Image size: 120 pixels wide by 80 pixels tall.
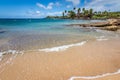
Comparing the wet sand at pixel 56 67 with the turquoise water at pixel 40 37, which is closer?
the wet sand at pixel 56 67

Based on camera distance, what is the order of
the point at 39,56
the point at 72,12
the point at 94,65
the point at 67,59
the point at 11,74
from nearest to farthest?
the point at 11,74
the point at 94,65
the point at 67,59
the point at 39,56
the point at 72,12

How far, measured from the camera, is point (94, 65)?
635cm

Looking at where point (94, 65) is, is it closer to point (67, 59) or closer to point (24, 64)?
point (67, 59)

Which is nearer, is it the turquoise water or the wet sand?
the wet sand

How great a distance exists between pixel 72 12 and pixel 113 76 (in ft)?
379

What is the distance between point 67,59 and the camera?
286 inches

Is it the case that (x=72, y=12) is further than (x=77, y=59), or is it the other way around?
(x=72, y=12)

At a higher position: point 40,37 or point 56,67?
point 56,67

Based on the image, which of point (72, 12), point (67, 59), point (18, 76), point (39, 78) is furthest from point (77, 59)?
point (72, 12)

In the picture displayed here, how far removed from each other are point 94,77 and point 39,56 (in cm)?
392

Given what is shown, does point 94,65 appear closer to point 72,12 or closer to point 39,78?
point 39,78

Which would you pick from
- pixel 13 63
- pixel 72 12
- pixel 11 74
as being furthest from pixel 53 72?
pixel 72 12

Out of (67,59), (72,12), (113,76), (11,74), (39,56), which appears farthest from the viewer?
(72,12)

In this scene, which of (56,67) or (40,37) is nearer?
(56,67)
